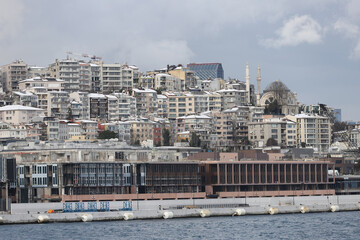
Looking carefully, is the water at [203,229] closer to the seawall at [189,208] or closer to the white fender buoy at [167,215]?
the white fender buoy at [167,215]

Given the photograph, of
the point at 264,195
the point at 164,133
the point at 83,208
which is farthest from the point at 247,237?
the point at 164,133

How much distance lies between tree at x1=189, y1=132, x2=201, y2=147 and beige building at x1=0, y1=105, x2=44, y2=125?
2789 centimetres

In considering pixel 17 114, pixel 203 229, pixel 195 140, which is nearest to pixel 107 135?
pixel 195 140

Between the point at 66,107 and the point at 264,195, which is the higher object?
the point at 66,107

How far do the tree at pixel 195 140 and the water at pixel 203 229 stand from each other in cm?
7017

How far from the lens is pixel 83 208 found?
107 metres

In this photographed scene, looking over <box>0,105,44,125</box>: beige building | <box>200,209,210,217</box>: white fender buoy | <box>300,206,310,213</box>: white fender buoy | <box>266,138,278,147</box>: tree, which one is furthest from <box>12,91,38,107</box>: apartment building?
<box>200,209,210,217</box>: white fender buoy

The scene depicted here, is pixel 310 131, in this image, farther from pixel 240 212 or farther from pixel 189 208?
pixel 189 208

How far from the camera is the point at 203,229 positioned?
3659 inches

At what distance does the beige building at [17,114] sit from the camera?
179 m

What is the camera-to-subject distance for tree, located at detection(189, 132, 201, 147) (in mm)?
178875

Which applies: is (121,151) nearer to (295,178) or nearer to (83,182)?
(83,182)

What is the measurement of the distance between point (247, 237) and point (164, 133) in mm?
99652

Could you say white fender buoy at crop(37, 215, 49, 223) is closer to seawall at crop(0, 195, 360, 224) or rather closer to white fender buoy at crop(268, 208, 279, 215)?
seawall at crop(0, 195, 360, 224)
